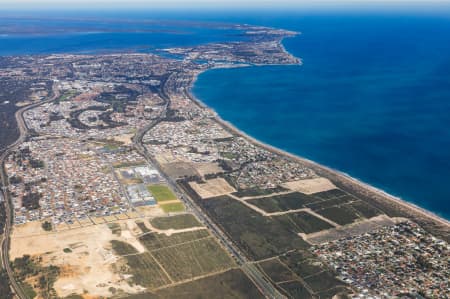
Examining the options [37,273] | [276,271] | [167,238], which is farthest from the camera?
[167,238]

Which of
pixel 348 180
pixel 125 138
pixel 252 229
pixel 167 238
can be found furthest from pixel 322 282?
pixel 125 138

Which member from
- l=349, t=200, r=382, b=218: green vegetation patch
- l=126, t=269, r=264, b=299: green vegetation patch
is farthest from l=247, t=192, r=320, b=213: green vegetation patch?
l=126, t=269, r=264, b=299: green vegetation patch

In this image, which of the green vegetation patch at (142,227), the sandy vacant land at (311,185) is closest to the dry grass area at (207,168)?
the sandy vacant land at (311,185)

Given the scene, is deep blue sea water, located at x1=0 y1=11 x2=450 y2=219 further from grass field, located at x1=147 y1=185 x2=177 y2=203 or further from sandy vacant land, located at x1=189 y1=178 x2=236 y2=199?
grass field, located at x1=147 y1=185 x2=177 y2=203

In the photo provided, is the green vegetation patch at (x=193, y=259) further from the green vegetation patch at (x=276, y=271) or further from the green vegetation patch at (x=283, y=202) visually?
the green vegetation patch at (x=283, y=202)

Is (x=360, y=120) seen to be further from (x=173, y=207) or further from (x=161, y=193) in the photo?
(x=173, y=207)

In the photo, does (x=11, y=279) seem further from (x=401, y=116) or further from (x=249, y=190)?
(x=401, y=116)

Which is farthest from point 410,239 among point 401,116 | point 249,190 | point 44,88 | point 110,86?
point 44,88
